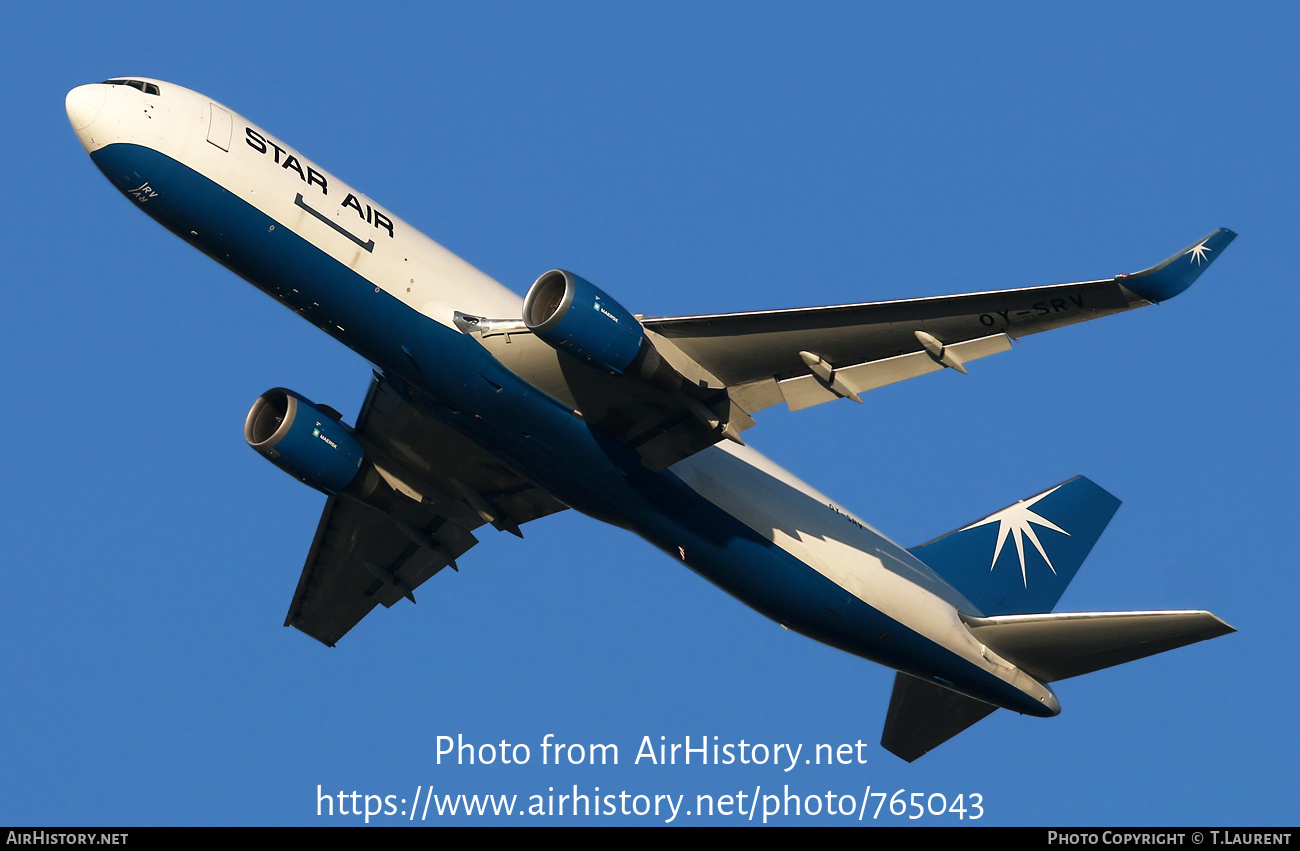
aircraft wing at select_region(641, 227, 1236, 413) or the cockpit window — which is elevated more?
the cockpit window

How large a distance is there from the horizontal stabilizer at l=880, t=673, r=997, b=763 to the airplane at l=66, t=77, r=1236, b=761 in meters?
1.95

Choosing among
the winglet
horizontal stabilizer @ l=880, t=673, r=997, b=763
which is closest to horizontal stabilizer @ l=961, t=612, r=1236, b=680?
horizontal stabilizer @ l=880, t=673, r=997, b=763

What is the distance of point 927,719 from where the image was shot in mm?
31953

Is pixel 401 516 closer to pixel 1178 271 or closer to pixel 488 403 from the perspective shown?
pixel 488 403

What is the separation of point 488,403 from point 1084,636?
13.3m

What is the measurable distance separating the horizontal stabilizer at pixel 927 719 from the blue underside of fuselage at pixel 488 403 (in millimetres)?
4495

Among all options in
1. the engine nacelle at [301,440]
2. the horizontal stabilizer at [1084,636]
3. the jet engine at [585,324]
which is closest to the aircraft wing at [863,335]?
the jet engine at [585,324]

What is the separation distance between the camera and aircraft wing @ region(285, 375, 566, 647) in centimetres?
2936

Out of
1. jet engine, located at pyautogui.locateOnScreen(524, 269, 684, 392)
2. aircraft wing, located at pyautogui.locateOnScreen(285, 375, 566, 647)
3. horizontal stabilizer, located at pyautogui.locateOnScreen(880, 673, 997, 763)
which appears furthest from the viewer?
horizontal stabilizer, located at pyautogui.locateOnScreen(880, 673, 997, 763)

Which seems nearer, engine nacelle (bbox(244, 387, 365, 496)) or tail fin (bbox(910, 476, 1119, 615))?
engine nacelle (bbox(244, 387, 365, 496))

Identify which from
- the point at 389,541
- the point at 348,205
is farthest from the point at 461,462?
the point at 348,205

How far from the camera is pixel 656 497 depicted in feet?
86.0

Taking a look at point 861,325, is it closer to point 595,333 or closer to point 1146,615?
point 595,333

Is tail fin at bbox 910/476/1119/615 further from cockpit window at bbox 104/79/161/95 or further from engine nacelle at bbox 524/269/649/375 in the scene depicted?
cockpit window at bbox 104/79/161/95
